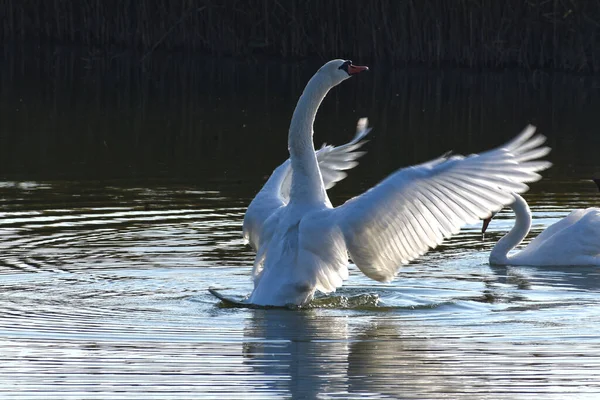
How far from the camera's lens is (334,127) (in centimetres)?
2100

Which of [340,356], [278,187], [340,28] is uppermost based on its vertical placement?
[340,28]

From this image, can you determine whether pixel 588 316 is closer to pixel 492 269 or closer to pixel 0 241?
pixel 492 269

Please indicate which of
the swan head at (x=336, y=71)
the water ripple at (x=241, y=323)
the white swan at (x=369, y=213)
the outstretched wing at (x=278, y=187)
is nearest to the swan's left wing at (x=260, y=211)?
the outstretched wing at (x=278, y=187)

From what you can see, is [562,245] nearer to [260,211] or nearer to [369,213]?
[260,211]

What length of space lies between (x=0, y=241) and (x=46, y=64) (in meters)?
19.1

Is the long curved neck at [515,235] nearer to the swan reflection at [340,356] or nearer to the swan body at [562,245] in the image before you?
the swan body at [562,245]

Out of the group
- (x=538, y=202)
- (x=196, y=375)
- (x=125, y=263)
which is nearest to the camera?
(x=196, y=375)

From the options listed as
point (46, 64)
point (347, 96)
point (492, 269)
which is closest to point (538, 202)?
point (492, 269)

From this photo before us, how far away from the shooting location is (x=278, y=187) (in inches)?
405

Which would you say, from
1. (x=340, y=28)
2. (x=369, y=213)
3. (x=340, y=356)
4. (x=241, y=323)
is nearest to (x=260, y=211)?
(x=241, y=323)

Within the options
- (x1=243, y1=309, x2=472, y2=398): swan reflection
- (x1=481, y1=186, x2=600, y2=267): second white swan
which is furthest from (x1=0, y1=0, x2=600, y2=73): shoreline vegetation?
(x1=243, y1=309, x2=472, y2=398): swan reflection

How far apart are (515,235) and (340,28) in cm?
1772

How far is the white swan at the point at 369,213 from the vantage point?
328 inches

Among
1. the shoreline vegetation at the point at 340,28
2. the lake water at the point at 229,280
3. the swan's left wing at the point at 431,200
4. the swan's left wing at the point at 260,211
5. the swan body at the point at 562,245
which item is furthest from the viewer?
the shoreline vegetation at the point at 340,28
